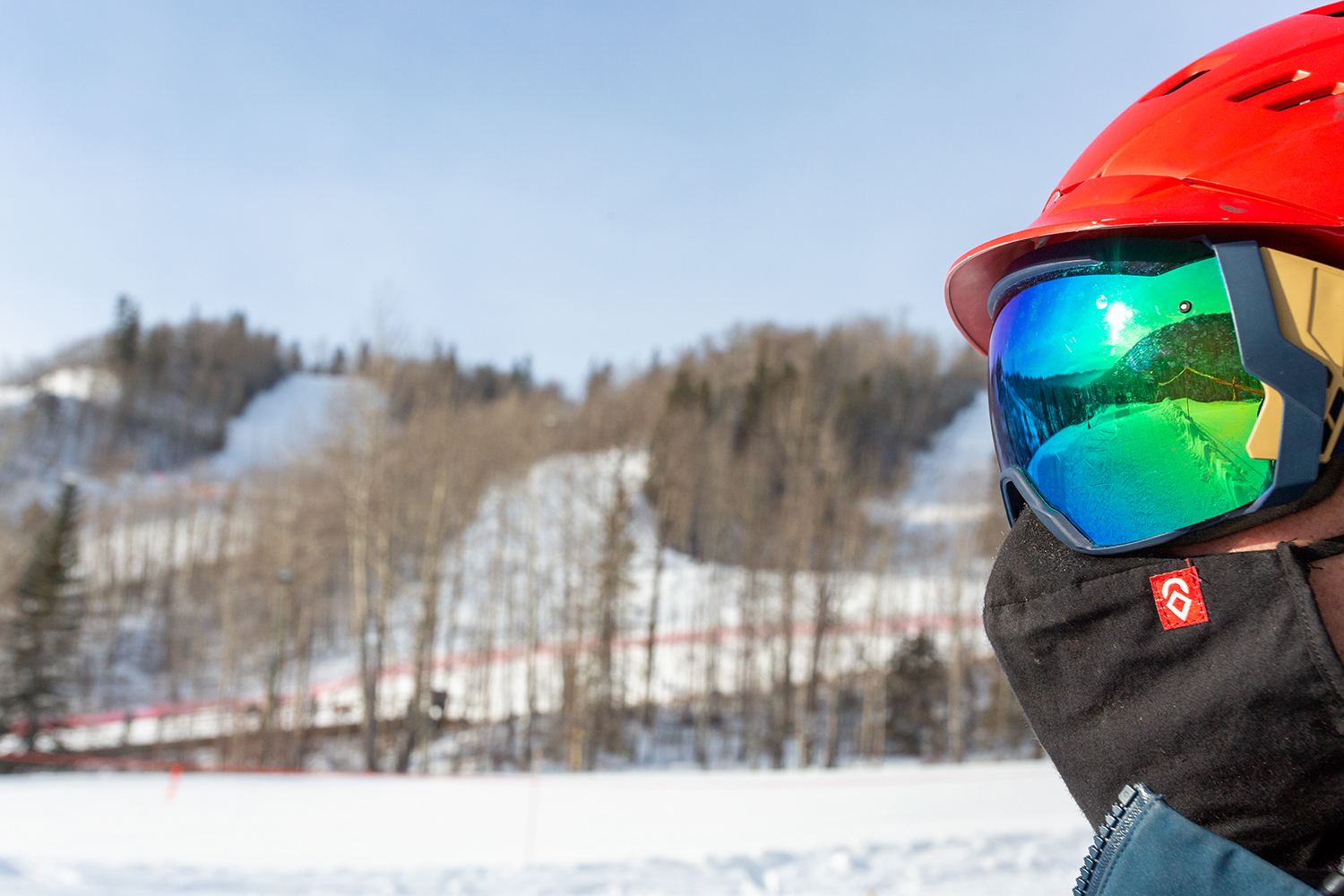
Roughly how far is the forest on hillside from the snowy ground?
7742 millimetres

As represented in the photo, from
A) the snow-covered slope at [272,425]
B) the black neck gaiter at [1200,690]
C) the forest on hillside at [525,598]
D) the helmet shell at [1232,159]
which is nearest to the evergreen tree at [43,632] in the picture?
the forest on hillside at [525,598]

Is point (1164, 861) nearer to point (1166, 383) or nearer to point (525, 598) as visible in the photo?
point (1166, 383)

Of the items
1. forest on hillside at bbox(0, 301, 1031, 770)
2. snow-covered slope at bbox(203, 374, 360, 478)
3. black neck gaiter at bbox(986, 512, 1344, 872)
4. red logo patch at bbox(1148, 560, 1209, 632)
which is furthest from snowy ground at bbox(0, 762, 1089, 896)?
snow-covered slope at bbox(203, 374, 360, 478)

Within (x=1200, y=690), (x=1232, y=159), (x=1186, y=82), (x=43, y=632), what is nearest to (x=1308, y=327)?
(x=1232, y=159)

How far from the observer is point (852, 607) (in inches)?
1442

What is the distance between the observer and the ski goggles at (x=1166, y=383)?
82 cm

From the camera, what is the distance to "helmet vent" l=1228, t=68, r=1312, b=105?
1.02 metres

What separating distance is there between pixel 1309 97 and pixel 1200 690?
0.74 meters

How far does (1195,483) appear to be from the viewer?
89 cm

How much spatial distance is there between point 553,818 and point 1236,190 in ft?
34.4

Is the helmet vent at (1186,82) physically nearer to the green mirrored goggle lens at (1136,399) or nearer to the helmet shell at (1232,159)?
the helmet shell at (1232,159)

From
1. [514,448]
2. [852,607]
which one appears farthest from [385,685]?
[852,607]

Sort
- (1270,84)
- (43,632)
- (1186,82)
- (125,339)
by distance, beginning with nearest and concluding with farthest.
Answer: (1270,84), (1186,82), (43,632), (125,339)

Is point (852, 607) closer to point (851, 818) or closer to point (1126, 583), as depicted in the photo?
point (851, 818)
